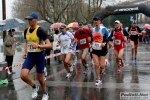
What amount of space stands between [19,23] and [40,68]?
549 centimetres

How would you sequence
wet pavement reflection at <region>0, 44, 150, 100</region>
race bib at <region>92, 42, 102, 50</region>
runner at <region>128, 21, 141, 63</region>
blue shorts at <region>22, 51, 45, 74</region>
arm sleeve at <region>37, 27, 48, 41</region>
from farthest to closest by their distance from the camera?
runner at <region>128, 21, 141, 63</region> → race bib at <region>92, 42, 102, 50</region> → wet pavement reflection at <region>0, 44, 150, 100</region> → blue shorts at <region>22, 51, 45, 74</region> → arm sleeve at <region>37, 27, 48, 41</region>

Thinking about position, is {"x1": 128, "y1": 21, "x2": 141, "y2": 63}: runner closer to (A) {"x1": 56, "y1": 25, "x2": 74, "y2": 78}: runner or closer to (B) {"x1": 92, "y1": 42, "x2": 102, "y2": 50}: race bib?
(A) {"x1": 56, "y1": 25, "x2": 74, "y2": 78}: runner

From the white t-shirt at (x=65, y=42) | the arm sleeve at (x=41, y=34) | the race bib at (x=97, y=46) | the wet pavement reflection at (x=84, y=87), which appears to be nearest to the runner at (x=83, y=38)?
the white t-shirt at (x=65, y=42)

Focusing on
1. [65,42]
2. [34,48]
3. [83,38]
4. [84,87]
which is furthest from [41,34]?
[83,38]

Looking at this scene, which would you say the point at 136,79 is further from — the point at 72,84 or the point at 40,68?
the point at 40,68

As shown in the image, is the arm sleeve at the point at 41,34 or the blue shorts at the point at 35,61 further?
the blue shorts at the point at 35,61

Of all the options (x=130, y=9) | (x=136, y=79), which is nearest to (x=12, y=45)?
(x=136, y=79)

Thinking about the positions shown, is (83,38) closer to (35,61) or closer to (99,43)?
(99,43)

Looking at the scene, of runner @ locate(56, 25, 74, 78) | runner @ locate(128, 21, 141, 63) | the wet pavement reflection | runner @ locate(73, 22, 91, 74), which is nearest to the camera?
the wet pavement reflection

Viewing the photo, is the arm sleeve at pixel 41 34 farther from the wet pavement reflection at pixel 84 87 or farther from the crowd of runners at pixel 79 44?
the wet pavement reflection at pixel 84 87

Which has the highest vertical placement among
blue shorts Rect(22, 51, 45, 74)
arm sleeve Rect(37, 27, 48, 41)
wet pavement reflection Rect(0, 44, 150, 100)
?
arm sleeve Rect(37, 27, 48, 41)

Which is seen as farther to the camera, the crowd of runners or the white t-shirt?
the white t-shirt

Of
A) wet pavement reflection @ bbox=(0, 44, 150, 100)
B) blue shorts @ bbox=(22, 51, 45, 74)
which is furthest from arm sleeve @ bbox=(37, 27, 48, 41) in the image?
wet pavement reflection @ bbox=(0, 44, 150, 100)

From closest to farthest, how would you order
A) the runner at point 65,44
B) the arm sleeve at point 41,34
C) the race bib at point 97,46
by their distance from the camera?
the arm sleeve at point 41,34, the race bib at point 97,46, the runner at point 65,44
